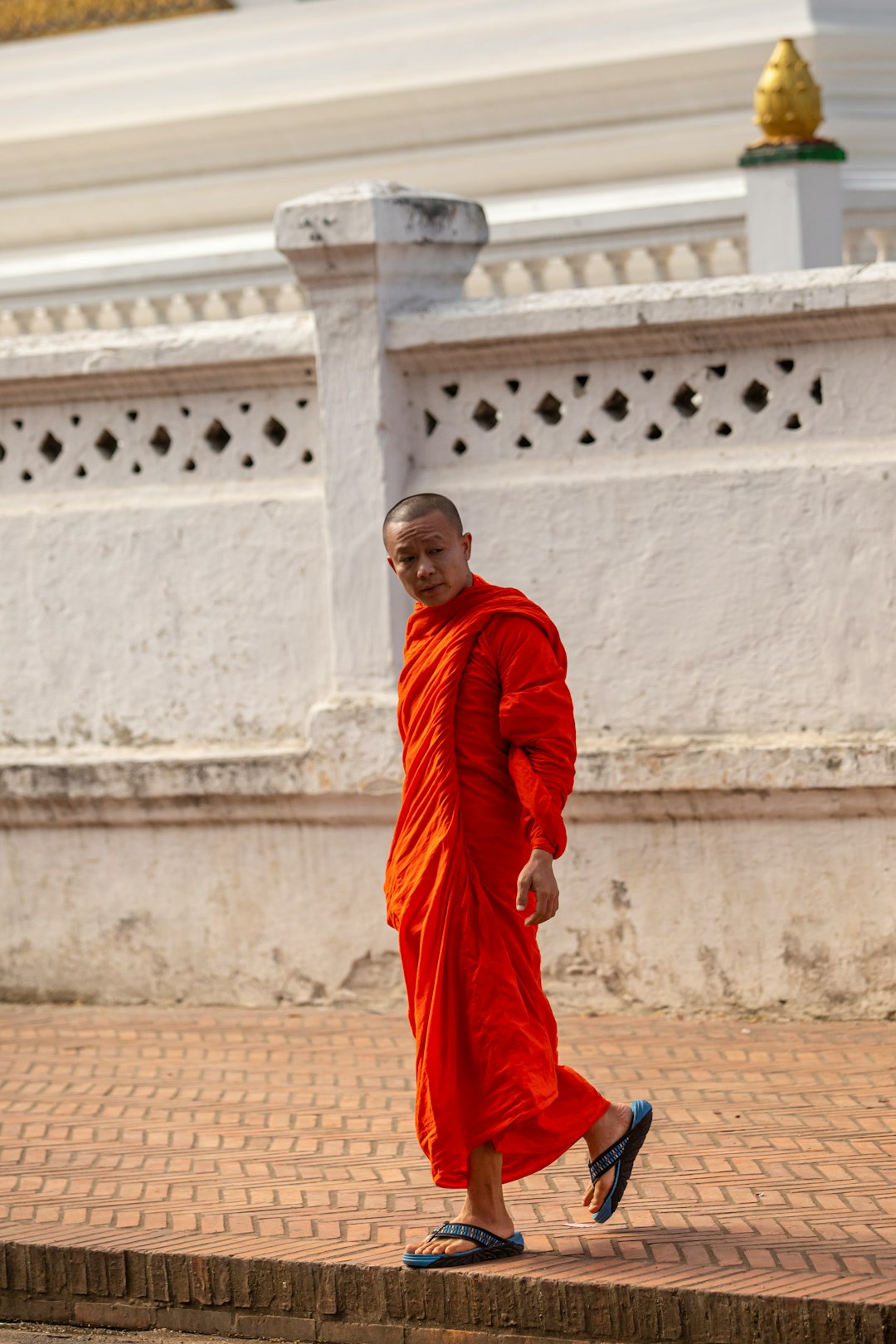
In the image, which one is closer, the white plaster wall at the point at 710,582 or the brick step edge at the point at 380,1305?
the brick step edge at the point at 380,1305

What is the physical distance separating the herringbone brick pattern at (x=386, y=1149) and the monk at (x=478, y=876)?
0.24 metres

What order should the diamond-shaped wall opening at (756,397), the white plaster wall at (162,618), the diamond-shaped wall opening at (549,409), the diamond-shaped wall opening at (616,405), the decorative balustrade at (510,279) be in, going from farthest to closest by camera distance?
1. the decorative balustrade at (510,279)
2. the white plaster wall at (162,618)
3. the diamond-shaped wall opening at (549,409)
4. the diamond-shaped wall opening at (616,405)
5. the diamond-shaped wall opening at (756,397)

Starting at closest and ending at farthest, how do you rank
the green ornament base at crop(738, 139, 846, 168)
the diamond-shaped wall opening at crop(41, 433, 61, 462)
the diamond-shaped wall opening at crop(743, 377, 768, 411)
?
1. the diamond-shaped wall opening at crop(743, 377, 768, 411)
2. the diamond-shaped wall opening at crop(41, 433, 61, 462)
3. the green ornament base at crop(738, 139, 846, 168)

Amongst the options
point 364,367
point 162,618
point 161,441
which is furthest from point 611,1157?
point 161,441

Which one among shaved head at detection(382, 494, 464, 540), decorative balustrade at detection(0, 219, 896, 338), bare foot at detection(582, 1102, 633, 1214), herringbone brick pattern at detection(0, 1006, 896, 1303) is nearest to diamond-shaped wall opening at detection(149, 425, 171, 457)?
herringbone brick pattern at detection(0, 1006, 896, 1303)

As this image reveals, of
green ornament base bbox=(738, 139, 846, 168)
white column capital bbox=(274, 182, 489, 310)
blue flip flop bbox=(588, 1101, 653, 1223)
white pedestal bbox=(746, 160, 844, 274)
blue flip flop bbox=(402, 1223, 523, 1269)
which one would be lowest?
blue flip flop bbox=(402, 1223, 523, 1269)

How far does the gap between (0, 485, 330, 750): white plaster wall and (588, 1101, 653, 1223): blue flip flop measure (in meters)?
2.62

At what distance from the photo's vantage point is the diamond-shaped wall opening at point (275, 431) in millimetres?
6965

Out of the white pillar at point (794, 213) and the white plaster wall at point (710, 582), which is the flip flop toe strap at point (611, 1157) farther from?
the white pillar at point (794, 213)

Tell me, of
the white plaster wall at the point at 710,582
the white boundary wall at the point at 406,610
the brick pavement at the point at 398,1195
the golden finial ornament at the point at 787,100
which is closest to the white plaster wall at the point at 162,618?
the white boundary wall at the point at 406,610

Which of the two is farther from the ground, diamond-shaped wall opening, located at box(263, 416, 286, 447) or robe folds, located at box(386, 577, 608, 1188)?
diamond-shaped wall opening, located at box(263, 416, 286, 447)

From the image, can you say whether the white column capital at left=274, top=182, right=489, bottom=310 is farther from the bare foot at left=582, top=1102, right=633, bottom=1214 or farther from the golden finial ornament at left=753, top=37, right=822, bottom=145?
the bare foot at left=582, top=1102, right=633, bottom=1214

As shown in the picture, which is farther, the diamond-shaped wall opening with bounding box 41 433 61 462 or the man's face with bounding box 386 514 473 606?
the diamond-shaped wall opening with bounding box 41 433 61 462

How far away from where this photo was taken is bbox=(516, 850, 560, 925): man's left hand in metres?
4.16
